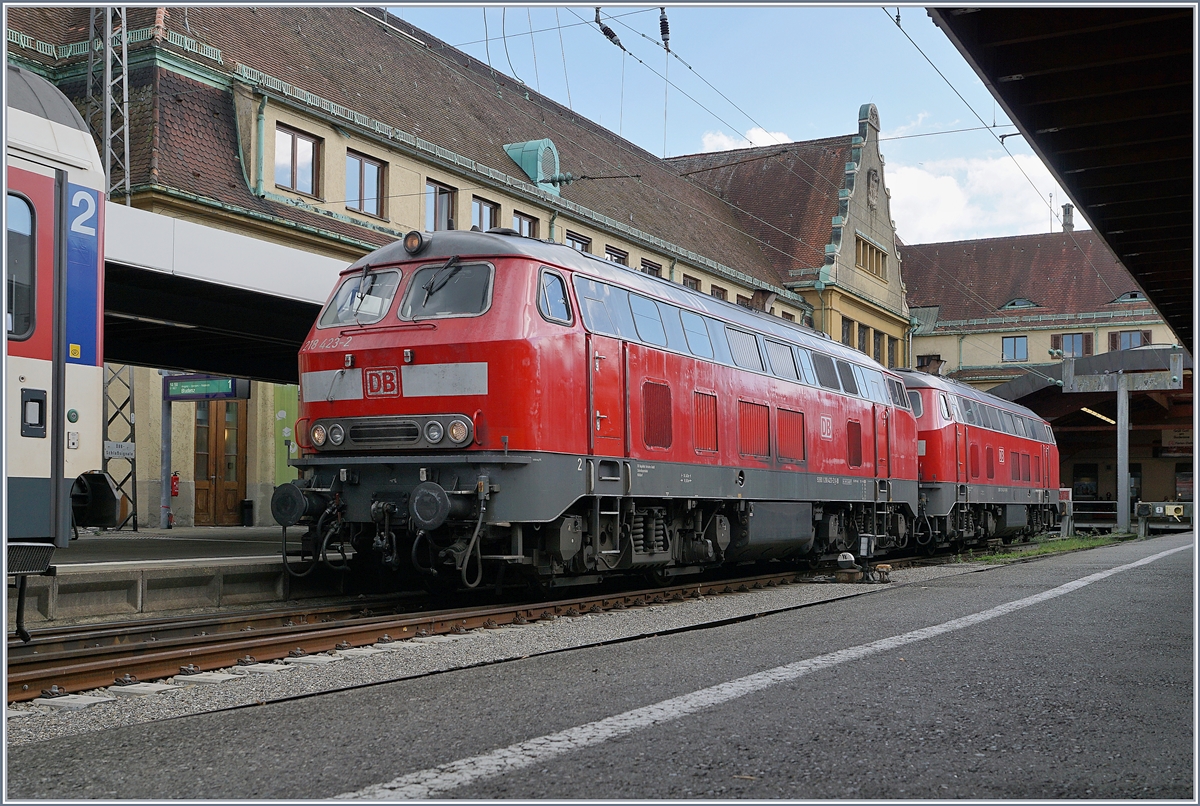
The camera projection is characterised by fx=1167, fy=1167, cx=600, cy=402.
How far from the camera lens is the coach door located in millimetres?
11438

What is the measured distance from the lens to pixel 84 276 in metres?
8.45

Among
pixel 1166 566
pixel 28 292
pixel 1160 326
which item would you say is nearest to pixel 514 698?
pixel 28 292

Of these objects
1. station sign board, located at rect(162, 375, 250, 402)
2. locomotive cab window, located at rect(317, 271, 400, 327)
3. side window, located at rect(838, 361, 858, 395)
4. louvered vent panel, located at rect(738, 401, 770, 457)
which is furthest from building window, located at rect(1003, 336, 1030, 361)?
locomotive cab window, located at rect(317, 271, 400, 327)

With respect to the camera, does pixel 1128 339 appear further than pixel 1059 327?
No

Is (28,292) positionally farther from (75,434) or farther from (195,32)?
(195,32)

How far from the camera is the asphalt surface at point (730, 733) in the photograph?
490 cm

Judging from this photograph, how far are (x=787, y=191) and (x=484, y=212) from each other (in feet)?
76.5

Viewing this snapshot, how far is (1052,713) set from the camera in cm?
644

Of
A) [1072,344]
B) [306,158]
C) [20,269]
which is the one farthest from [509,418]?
[1072,344]

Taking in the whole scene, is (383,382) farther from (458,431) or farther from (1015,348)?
(1015,348)

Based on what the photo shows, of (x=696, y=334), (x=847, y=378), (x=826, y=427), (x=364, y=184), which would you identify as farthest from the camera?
(x=364, y=184)

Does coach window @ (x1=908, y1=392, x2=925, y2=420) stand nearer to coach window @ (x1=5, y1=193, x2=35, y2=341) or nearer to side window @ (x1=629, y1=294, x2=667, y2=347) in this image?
side window @ (x1=629, y1=294, x2=667, y2=347)

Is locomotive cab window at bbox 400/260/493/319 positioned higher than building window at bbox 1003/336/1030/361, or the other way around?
building window at bbox 1003/336/1030/361

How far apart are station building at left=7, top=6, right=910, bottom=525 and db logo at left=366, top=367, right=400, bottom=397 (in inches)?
76.9
